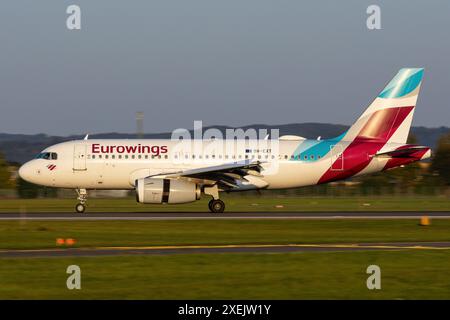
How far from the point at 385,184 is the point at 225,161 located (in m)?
70.3

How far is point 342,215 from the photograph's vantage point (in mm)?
42750

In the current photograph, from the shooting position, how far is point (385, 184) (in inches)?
4397

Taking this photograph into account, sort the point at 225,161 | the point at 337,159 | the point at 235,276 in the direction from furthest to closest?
the point at 337,159 < the point at 225,161 < the point at 235,276

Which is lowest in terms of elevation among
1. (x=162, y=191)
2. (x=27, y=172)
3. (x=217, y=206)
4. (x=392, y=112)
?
(x=217, y=206)

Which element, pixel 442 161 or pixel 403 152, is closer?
pixel 403 152

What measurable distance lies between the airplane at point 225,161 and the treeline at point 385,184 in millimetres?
27677

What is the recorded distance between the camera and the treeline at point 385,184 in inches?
3290

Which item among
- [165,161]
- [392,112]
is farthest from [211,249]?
[392,112]

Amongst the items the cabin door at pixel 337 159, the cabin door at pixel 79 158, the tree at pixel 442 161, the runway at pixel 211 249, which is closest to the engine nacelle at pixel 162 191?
the cabin door at pixel 79 158

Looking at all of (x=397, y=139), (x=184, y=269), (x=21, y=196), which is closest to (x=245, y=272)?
(x=184, y=269)

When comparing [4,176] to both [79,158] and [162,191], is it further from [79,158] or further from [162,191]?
[162,191]

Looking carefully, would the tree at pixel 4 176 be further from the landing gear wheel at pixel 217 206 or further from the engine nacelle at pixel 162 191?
the engine nacelle at pixel 162 191

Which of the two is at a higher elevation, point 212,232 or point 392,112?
point 392,112
